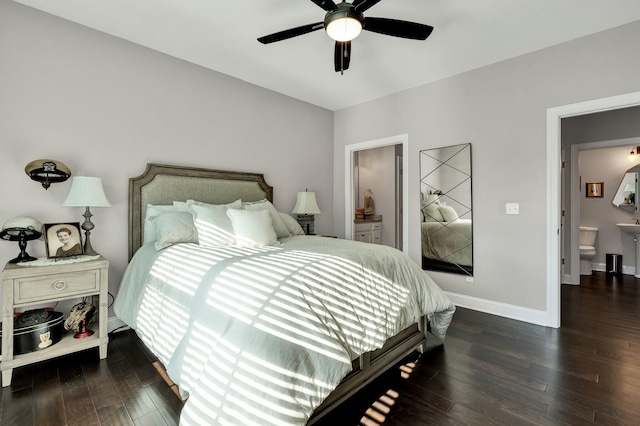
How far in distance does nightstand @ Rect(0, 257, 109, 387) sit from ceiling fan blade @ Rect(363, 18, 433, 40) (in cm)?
262

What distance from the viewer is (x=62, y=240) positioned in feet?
7.52

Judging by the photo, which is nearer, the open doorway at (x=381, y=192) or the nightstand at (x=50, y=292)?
the nightstand at (x=50, y=292)

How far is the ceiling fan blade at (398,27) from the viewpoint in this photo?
2027 mm

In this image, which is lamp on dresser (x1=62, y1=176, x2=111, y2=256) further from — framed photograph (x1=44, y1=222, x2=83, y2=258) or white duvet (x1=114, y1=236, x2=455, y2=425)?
white duvet (x1=114, y1=236, x2=455, y2=425)

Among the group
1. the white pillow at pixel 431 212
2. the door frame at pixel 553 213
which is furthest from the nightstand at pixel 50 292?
the door frame at pixel 553 213

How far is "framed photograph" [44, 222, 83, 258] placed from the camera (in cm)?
225

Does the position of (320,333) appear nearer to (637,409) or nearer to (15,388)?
(637,409)

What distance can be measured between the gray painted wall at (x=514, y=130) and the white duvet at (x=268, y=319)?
1.43 metres

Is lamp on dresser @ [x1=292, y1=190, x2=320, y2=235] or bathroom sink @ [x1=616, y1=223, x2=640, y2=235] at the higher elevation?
lamp on dresser @ [x1=292, y1=190, x2=320, y2=235]

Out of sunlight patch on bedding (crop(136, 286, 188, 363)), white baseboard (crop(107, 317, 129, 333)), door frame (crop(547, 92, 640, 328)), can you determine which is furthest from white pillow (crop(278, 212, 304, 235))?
door frame (crop(547, 92, 640, 328))

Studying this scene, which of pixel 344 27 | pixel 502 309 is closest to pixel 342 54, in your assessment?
pixel 344 27

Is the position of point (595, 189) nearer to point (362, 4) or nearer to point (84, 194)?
point (362, 4)

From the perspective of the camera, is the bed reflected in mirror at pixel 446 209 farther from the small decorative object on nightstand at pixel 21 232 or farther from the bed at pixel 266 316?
the small decorative object on nightstand at pixel 21 232

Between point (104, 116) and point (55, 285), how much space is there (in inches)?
60.4
